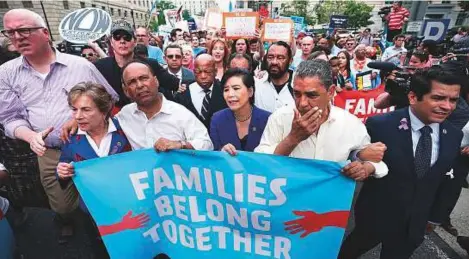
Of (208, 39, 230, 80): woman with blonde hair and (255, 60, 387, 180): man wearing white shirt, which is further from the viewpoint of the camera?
(208, 39, 230, 80): woman with blonde hair

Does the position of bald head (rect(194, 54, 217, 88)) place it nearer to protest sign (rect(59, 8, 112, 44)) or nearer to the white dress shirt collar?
the white dress shirt collar

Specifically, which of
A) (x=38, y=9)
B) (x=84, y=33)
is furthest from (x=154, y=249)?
(x=38, y=9)

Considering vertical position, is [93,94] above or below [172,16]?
below

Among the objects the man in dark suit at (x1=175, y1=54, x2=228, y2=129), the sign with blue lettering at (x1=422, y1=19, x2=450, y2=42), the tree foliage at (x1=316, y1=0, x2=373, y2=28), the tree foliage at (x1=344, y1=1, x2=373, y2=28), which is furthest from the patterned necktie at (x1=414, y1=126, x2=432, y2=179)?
the tree foliage at (x1=344, y1=1, x2=373, y2=28)

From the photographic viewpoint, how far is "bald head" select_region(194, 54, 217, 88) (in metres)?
3.31

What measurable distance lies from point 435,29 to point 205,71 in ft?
19.9

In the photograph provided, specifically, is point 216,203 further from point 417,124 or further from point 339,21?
point 339,21

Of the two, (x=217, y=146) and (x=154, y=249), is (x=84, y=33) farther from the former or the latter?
(x=154, y=249)

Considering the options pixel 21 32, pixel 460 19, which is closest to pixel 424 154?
pixel 21 32

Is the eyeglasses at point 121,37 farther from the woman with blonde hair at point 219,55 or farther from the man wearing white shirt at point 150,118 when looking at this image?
the woman with blonde hair at point 219,55

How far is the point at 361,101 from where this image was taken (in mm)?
4148

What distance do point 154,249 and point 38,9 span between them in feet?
120

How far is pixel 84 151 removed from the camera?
2201 millimetres

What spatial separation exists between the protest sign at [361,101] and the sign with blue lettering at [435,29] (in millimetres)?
3838
